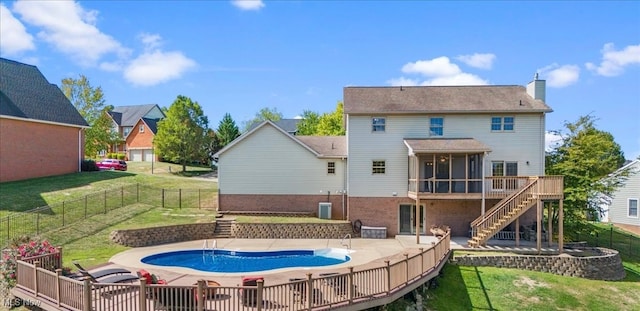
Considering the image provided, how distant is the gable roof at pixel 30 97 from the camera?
92.3ft

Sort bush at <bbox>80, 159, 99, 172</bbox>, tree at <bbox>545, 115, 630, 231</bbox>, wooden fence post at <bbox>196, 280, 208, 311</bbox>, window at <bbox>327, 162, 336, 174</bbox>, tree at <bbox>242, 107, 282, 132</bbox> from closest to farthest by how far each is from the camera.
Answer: wooden fence post at <bbox>196, 280, 208, 311</bbox>
tree at <bbox>545, 115, 630, 231</bbox>
window at <bbox>327, 162, 336, 174</bbox>
bush at <bbox>80, 159, 99, 172</bbox>
tree at <bbox>242, 107, 282, 132</bbox>

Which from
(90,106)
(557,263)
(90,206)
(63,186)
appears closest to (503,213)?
Result: (557,263)

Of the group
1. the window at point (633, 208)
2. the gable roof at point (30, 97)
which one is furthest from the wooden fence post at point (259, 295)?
the window at point (633, 208)

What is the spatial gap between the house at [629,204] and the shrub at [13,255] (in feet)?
121

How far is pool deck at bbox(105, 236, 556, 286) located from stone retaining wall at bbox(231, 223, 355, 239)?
627 mm

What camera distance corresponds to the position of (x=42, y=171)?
29.4 m

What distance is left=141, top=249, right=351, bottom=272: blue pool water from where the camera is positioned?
16234 millimetres

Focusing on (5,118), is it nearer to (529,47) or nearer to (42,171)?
(42,171)

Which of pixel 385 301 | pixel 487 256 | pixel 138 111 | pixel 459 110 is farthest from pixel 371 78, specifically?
pixel 138 111

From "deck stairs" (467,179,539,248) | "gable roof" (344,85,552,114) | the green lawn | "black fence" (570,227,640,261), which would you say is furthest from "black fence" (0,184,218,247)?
"black fence" (570,227,640,261)

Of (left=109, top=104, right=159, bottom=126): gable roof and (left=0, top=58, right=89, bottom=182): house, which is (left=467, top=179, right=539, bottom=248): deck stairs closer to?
(left=0, top=58, right=89, bottom=182): house

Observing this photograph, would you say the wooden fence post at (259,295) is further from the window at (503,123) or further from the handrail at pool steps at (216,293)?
the window at (503,123)

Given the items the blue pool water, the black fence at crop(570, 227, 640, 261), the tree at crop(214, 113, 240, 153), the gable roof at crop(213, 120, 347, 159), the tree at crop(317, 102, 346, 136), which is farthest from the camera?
the tree at crop(214, 113, 240, 153)

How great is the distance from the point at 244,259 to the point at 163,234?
5.55 m
